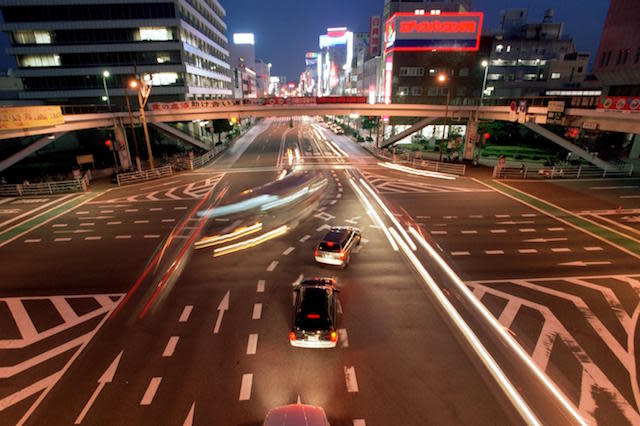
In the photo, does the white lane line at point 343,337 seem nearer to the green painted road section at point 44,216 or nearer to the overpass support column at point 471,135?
the green painted road section at point 44,216

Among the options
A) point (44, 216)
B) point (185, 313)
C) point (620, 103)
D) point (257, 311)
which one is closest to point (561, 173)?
point (620, 103)

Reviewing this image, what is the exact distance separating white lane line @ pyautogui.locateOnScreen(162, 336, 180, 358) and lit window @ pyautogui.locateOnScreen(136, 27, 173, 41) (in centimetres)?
6494

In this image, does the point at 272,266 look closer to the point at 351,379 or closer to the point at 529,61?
the point at 351,379

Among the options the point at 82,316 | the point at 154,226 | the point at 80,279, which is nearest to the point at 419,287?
the point at 82,316

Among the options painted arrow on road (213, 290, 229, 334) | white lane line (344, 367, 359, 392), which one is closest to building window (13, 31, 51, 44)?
painted arrow on road (213, 290, 229, 334)

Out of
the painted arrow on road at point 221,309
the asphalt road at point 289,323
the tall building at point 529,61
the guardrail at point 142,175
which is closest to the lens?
the asphalt road at point 289,323

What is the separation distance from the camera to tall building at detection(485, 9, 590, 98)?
90.7 meters

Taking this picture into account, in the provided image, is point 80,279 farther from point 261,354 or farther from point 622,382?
point 622,382

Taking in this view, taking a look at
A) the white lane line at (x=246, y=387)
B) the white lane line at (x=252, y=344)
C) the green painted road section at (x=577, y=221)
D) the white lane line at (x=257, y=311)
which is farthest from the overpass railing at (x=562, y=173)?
the white lane line at (x=246, y=387)

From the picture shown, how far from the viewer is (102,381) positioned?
1041cm

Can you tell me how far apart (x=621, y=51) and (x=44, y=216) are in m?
68.0

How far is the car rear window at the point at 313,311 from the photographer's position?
11484 mm

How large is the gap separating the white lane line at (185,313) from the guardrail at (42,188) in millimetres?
26784

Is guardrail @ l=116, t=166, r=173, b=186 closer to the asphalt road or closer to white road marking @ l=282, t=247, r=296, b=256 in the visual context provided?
the asphalt road
